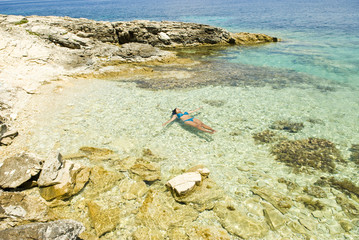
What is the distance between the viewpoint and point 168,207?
18.0 feet

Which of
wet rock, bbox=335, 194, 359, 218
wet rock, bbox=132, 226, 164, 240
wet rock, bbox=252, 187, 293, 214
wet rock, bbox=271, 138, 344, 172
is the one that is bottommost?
wet rock, bbox=271, 138, 344, 172

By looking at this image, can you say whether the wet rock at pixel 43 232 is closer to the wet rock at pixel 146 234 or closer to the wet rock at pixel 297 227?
the wet rock at pixel 146 234

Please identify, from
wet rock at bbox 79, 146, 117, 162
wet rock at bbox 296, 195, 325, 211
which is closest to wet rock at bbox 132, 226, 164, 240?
wet rock at bbox 79, 146, 117, 162

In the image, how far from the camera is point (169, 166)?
708 centimetres

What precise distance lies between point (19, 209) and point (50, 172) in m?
1.21

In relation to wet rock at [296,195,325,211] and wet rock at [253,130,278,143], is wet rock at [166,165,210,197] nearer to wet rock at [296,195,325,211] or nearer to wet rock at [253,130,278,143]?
wet rock at [296,195,325,211]

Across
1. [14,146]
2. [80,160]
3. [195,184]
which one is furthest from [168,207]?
[14,146]

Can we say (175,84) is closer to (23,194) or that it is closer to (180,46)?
(23,194)

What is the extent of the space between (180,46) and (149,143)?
22711 millimetres

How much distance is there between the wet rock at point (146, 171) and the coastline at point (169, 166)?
1.4 inches

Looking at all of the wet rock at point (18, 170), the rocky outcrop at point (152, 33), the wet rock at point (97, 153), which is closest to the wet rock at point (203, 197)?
the wet rock at point (97, 153)

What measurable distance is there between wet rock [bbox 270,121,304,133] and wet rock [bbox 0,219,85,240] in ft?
28.1

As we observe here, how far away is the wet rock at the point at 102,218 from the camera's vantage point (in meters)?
4.83

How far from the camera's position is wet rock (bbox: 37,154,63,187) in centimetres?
575
